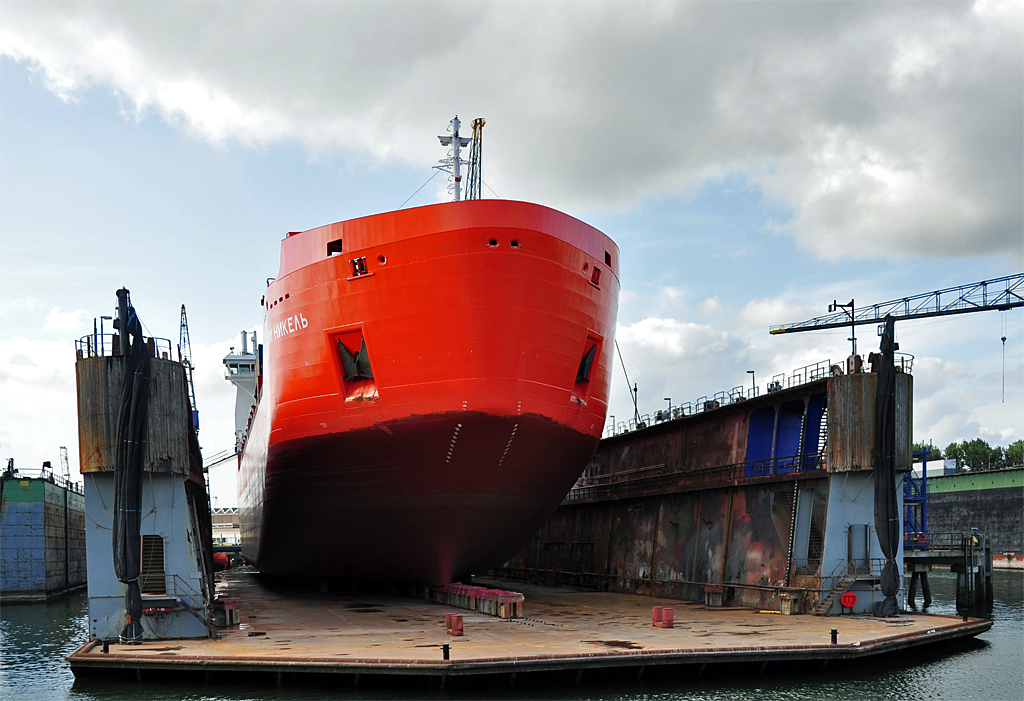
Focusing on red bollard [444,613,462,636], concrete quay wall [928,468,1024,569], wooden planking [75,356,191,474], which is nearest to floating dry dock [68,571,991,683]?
red bollard [444,613,462,636]

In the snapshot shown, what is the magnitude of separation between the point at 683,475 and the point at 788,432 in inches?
160

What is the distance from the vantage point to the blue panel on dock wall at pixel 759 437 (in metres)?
23.1

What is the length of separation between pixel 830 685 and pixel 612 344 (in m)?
9.80

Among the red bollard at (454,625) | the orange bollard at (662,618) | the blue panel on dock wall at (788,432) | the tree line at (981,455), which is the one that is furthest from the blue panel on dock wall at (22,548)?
the tree line at (981,455)

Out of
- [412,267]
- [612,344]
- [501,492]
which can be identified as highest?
[412,267]

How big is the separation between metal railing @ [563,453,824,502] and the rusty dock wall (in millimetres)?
65

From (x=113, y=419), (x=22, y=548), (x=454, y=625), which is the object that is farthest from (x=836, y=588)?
(x=22, y=548)

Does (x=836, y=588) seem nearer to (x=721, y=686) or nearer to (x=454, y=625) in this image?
(x=721, y=686)

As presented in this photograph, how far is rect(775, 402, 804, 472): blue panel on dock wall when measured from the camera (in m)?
22.5

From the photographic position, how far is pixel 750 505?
70.9ft

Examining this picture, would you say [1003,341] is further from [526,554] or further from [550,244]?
[550,244]

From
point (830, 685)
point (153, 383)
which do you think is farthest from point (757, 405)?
point (153, 383)

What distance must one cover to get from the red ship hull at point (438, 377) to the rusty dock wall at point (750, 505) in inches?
180

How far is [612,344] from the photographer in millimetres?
21516
